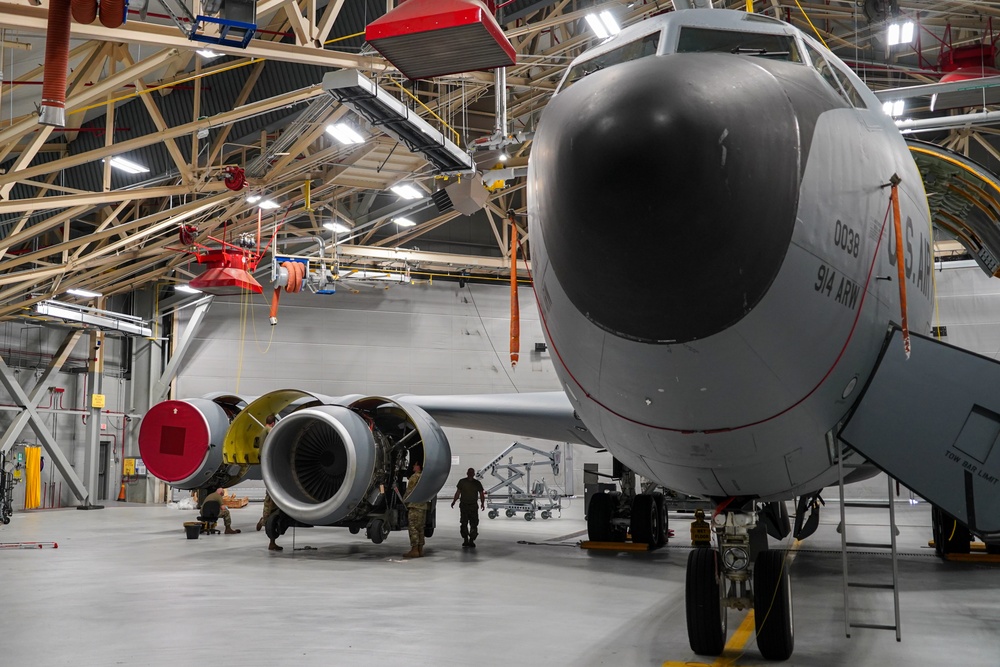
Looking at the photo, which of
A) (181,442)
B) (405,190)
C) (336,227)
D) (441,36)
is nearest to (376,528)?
(181,442)

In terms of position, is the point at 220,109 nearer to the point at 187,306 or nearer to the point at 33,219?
the point at 33,219

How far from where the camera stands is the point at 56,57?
593cm

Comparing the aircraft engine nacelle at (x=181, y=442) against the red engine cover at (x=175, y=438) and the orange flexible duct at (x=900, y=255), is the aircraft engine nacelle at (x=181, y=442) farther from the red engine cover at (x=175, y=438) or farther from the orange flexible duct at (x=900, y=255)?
the orange flexible duct at (x=900, y=255)

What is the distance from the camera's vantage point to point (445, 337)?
28578 millimetres

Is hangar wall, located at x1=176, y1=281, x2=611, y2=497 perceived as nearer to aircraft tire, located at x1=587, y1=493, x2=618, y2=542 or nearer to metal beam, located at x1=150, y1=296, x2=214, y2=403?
metal beam, located at x1=150, y1=296, x2=214, y2=403

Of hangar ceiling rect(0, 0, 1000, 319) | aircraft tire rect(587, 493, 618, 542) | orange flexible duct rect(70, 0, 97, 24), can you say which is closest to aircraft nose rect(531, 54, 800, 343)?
orange flexible duct rect(70, 0, 97, 24)

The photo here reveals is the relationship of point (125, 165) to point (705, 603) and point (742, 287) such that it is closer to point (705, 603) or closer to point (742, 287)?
point (705, 603)

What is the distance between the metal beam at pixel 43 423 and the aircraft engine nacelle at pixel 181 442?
432 inches

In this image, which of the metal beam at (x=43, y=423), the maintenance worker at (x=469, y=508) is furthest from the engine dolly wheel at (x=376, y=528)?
the metal beam at (x=43, y=423)

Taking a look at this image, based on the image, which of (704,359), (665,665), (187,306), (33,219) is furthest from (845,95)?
(187,306)

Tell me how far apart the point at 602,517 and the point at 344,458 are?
392cm

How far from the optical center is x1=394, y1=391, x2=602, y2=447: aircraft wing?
10430mm

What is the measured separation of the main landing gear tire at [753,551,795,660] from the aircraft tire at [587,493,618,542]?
7436 mm

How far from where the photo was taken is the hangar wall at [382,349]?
26578 millimetres
